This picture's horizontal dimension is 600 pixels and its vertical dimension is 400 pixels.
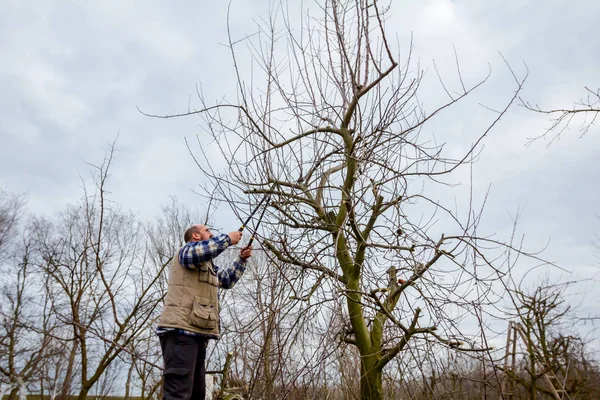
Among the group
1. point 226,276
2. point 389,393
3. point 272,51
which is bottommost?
point 389,393

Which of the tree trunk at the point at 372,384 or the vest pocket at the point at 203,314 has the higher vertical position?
the vest pocket at the point at 203,314

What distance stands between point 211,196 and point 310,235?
0.68 metres

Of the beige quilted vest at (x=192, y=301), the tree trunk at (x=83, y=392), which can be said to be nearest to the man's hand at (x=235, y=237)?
the beige quilted vest at (x=192, y=301)

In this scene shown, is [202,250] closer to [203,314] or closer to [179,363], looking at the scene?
[203,314]

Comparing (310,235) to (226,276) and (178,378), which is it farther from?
(178,378)

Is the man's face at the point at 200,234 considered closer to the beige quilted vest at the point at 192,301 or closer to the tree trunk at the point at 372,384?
the beige quilted vest at the point at 192,301

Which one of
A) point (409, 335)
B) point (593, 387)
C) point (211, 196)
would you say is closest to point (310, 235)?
point (211, 196)

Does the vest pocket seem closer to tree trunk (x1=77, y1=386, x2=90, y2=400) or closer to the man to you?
the man

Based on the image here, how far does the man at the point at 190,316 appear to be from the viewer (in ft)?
9.98

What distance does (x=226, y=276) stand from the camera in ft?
11.9

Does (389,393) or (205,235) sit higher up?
(205,235)

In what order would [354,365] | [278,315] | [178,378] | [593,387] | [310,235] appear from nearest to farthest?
[278,315] → [178,378] → [310,235] → [354,365] → [593,387]

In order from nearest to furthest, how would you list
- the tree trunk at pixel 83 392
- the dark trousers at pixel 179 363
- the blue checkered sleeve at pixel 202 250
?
the dark trousers at pixel 179 363 → the blue checkered sleeve at pixel 202 250 → the tree trunk at pixel 83 392

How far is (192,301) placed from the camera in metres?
3.22
